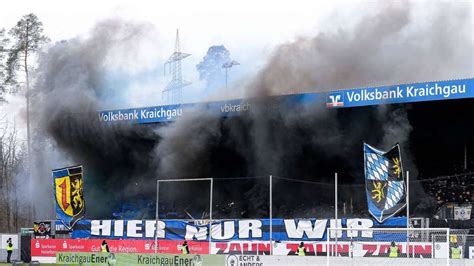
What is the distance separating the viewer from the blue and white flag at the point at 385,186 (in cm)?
3322

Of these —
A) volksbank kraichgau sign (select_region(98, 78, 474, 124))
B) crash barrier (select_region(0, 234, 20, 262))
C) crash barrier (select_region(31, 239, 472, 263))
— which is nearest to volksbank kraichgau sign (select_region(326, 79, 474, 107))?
volksbank kraichgau sign (select_region(98, 78, 474, 124))

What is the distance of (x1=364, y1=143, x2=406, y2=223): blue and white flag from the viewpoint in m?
33.2

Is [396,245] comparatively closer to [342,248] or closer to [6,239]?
[342,248]

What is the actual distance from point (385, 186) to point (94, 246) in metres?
16.3

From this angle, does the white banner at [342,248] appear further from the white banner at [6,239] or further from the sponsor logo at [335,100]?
the white banner at [6,239]

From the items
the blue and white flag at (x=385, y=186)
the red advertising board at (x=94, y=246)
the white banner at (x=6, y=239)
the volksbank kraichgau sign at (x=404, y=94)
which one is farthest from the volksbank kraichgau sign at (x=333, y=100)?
the red advertising board at (x=94, y=246)

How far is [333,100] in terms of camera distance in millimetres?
41969

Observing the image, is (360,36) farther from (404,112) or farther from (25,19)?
(25,19)

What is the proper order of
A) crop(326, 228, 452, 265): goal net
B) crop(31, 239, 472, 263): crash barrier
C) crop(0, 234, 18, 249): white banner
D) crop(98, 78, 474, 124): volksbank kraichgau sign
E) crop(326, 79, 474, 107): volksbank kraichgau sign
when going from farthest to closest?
crop(0, 234, 18, 249): white banner → crop(98, 78, 474, 124): volksbank kraichgau sign → crop(326, 79, 474, 107): volksbank kraichgau sign → crop(31, 239, 472, 263): crash barrier → crop(326, 228, 452, 265): goal net

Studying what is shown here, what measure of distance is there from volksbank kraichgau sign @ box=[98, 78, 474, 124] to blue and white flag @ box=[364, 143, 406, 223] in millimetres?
6601

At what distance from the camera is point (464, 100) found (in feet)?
131

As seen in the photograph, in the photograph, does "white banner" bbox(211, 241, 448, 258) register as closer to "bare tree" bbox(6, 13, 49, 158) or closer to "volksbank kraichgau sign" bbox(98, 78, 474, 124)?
"volksbank kraichgau sign" bbox(98, 78, 474, 124)

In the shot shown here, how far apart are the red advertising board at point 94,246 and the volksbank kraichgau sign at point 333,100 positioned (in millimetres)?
10292

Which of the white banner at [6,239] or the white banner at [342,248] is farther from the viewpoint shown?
the white banner at [6,239]
